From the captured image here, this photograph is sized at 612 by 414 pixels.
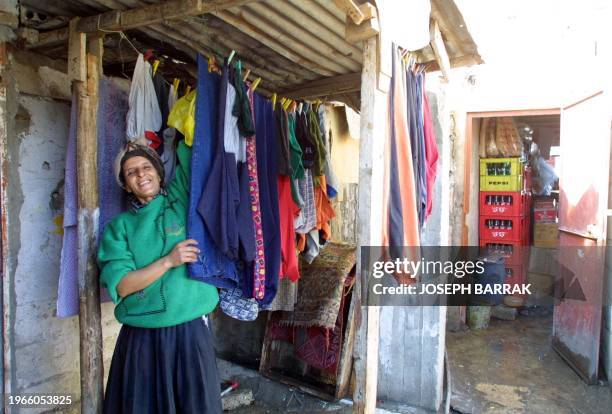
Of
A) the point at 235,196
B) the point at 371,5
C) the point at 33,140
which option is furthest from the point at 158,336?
the point at 371,5

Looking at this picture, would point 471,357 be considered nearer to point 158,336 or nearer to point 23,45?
point 158,336

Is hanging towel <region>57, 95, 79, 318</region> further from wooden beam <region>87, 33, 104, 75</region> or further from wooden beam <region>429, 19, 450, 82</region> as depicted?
wooden beam <region>429, 19, 450, 82</region>

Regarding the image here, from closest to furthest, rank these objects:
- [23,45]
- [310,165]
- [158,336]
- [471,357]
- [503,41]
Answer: [158,336], [23,45], [310,165], [471,357], [503,41]

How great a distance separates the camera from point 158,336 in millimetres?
1954

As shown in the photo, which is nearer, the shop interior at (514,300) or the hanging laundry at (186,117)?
the hanging laundry at (186,117)

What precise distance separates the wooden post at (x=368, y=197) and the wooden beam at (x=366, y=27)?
5 centimetres

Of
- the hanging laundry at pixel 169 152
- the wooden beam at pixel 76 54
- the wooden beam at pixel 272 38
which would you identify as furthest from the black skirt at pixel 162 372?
the wooden beam at pixel 272 38

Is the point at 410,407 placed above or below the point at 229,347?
below

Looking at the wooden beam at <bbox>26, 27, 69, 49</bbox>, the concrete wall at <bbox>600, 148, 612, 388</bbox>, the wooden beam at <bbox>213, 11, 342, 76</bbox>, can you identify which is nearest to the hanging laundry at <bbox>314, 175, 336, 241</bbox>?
the wooden beam at <bbox>213, 11, 342, 76</bbox>

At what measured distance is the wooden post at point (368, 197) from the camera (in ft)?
6.18

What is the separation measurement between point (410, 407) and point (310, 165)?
7.40ft

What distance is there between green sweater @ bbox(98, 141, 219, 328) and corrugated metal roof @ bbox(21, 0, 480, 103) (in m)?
1.05

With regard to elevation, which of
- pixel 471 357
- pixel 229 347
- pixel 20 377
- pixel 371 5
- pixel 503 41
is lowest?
pixel 471 357

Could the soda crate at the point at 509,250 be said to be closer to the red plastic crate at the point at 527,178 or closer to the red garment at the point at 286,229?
the red plastic crate at the point at 527,178
